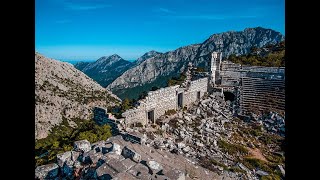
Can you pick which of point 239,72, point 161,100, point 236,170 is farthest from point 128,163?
point 239,72

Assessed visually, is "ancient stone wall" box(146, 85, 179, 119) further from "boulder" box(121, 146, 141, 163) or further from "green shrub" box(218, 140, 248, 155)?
"boulder" box(121, 146, 141, 163)

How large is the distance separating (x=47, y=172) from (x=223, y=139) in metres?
11.9

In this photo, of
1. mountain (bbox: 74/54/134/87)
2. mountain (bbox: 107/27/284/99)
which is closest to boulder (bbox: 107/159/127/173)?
mountain (bbox: 107/27/284/99)

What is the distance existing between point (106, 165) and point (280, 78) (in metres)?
21.0

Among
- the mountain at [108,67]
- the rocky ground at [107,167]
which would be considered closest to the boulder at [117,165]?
the rocky ground at [107,167]

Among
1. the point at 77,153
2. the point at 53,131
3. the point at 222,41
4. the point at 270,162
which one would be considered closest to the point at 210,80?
the point at 270,162

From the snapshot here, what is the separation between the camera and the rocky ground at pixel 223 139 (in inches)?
600

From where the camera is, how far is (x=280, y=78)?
86.9 feet

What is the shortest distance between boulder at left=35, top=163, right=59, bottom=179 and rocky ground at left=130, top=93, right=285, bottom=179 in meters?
4.71

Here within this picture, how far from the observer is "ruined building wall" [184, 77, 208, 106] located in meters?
23.6

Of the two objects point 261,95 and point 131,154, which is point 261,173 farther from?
point 261,95

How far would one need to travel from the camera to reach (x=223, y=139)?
1920cm

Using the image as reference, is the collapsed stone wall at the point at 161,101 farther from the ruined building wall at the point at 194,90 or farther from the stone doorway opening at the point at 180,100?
the stone doorway opening at the point at 180,100
